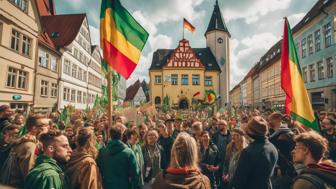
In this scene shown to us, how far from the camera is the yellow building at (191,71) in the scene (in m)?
40.7

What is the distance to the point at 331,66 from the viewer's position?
19.6 metres

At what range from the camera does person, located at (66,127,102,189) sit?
2.48 m

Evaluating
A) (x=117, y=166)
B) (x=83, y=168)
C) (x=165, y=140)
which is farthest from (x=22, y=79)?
(x=83, y=168)

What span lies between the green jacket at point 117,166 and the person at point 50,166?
0.64 m

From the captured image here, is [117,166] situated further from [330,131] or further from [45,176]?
[330,131]

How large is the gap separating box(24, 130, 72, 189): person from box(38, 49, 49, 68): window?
2095 cm

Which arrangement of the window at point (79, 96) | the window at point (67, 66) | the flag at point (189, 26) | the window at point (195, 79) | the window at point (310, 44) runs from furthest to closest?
1. the window at point (195, 79)
2. the window at point (79, 96)
3. the flag at point (189, 26)
4. the window at point (67, 66)
5. the window at point (310, 44)

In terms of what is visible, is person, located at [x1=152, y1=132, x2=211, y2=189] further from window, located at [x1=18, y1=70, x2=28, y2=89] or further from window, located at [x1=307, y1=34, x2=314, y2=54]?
window, located at [x1=307, y1=34, x2=314, y2=54]

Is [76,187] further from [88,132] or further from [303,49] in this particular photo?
[303,49]

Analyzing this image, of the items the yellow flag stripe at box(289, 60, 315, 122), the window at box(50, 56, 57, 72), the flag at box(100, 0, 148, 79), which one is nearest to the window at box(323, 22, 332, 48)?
the yellow flag stripe at box(289, 60, 315, 122)

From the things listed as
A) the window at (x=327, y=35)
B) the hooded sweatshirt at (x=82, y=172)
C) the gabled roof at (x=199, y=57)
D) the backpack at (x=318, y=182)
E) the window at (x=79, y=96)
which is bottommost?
the hooded sweatshirt at (x=82, y=172)

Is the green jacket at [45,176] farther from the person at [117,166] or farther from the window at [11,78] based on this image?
the window at [11,78]

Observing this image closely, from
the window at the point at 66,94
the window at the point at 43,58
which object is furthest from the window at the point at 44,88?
the window at the point at 66,94

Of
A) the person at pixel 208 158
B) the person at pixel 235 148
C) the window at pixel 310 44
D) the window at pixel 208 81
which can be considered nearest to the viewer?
the person at pixel 235 148
